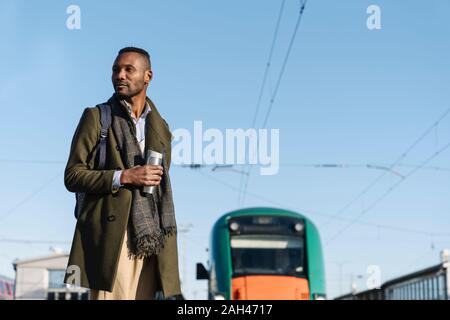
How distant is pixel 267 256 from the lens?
15523 mm

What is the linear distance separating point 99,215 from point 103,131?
27 cm

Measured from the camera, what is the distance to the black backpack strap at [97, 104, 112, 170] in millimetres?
2646

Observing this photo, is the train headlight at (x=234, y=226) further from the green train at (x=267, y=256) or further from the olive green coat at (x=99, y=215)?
the olive green coat at (x=99, y=215)

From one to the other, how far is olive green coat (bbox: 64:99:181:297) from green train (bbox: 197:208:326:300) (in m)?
12.7

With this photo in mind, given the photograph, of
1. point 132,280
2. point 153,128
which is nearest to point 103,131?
point 153,128

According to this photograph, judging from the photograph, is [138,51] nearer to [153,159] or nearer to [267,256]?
[153,159]

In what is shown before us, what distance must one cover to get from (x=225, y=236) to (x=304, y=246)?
1.46m

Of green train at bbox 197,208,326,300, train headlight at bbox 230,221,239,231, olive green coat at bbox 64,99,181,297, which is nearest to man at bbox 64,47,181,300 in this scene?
olive green coat at bbox 64,99,181,297

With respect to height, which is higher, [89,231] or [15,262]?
[15,262]
